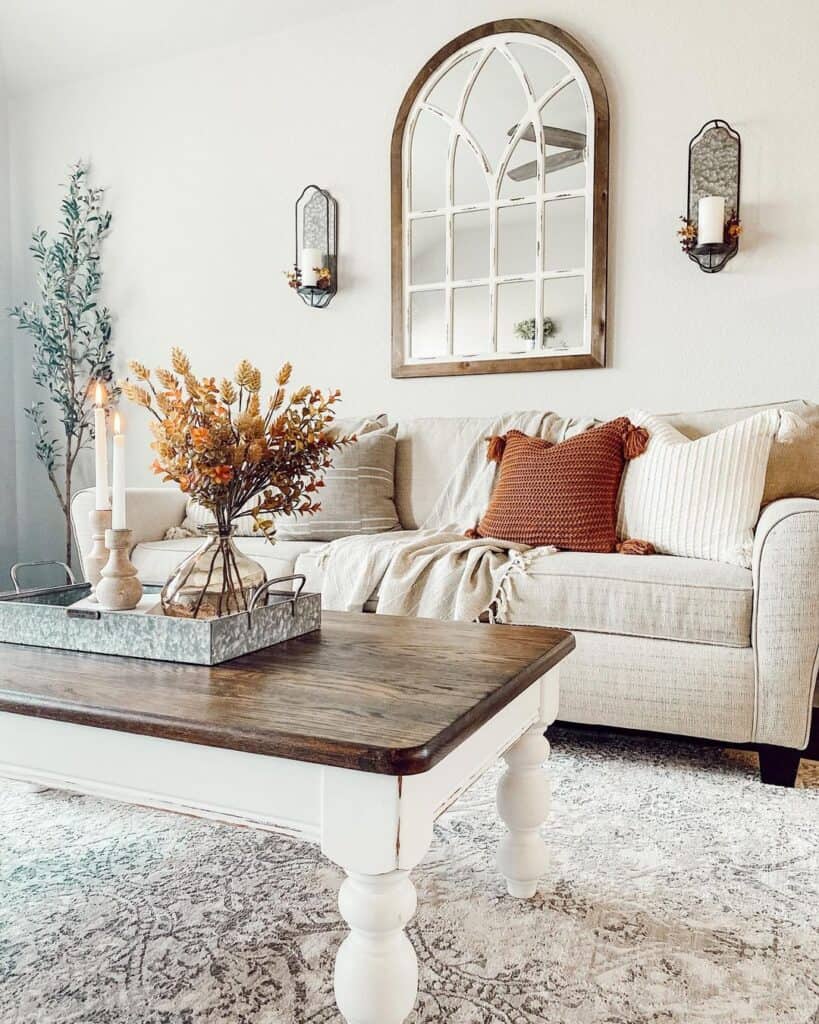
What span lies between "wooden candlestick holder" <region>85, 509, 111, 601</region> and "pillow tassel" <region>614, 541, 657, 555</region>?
133 centimetres

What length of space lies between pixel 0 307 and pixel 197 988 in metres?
3.76

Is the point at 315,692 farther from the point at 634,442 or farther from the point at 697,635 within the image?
the point at 634,442

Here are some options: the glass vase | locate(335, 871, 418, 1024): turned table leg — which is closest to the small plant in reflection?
the glass vase

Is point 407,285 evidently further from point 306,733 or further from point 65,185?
point 306,733

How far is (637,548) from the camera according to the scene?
7.32ft

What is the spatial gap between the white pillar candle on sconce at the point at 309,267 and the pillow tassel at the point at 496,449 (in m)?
1.11

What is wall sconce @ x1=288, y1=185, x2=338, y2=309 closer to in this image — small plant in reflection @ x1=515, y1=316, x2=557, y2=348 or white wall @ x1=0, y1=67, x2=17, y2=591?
small plant in reflection @ x1=515, y1=316, x2=557, y2=348

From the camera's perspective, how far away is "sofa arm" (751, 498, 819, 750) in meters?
1.77

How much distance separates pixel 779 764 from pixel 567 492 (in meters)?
0.87

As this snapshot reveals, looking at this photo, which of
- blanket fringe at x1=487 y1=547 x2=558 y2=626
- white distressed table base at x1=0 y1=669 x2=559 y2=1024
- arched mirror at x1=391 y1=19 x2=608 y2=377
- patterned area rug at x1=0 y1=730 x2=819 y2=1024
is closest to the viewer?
white distressed table base at x1=0 y1=669 x2=559 y2=1024

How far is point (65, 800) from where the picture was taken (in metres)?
1.72

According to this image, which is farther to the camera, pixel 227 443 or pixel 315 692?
pixel 227 443

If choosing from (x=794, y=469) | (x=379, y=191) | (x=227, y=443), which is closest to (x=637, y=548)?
(x=794, y=469)

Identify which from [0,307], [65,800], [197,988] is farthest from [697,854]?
[0,307]
